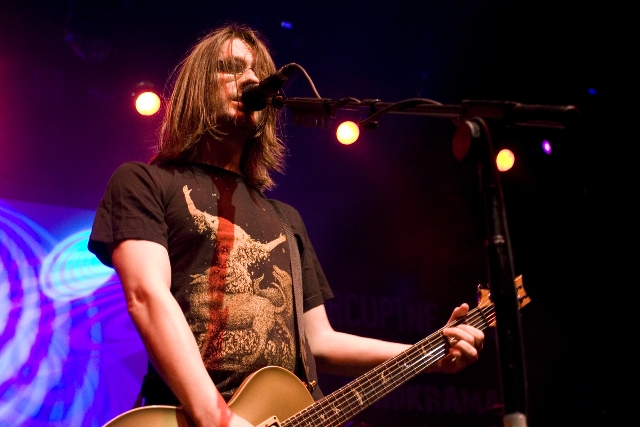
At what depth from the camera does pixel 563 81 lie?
545 cm

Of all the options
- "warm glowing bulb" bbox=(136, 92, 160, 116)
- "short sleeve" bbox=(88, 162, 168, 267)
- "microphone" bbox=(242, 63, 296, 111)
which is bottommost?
"short sleeve" bbox=(88, 162, 168, 267)

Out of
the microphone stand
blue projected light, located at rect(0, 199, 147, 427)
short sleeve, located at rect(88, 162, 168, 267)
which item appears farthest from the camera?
blue projected light, located at rect(0, 199, 147, 427)

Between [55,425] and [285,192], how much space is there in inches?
112

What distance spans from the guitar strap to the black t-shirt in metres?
0.03

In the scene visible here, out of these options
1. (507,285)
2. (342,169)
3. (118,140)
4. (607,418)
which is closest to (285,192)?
(342,169)

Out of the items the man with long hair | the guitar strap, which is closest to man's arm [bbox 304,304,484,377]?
the man with long hair

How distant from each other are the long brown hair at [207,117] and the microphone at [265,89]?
1.21 ft

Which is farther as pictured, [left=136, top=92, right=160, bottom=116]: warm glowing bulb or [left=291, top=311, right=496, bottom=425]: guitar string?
[left=136, top=92, right=160, bottom=116]: warm glowing bulb

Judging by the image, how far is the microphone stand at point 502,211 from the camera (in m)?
1.19

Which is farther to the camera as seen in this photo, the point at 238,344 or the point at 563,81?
the point at 563,81

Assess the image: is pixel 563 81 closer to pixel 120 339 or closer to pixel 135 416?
pixel 120 339

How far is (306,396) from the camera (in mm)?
2096

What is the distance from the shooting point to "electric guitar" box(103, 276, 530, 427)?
1.78 m

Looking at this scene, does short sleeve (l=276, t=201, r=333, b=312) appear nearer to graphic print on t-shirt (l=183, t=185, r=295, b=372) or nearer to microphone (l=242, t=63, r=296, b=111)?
graphic print on t-shirt (l=183, t=185, r=295, b=372)
